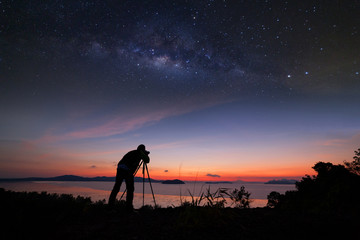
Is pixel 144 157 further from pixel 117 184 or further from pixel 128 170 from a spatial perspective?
pixel 117 184

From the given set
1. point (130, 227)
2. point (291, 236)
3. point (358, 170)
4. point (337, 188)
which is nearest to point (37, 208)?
point (130, 227)

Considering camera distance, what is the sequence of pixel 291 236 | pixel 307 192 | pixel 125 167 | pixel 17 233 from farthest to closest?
pixel 307 192, pixel 125 167, pixel 17 233, pixel 291 236

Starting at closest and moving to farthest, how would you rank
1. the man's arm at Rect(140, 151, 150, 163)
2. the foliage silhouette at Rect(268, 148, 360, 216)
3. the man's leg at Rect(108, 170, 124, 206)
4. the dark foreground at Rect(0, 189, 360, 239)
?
the dark foreground at Rect(0, 189, 360, 239)
the foliage silhouette at Rect(268, 148, 360, 216)
the man's leg at Rect(108, 170, 124, 206)
the man's arm at Rect(140, 151, 150, 163)

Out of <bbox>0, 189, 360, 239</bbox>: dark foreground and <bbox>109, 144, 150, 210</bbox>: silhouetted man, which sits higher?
<bbox>109, 144, 150, 210</bbox>: silhouetted man

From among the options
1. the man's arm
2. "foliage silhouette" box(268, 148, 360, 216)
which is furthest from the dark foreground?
the man's arm

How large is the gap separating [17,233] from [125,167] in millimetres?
3835

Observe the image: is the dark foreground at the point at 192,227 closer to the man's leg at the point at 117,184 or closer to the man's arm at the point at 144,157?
the man's leg at the point at 117,184

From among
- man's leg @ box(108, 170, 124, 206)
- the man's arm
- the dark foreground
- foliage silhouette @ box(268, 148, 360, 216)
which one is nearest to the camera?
the dark foreground

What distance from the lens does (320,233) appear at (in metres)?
3.18

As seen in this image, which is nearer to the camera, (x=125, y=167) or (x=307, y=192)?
(x=125, y=167)

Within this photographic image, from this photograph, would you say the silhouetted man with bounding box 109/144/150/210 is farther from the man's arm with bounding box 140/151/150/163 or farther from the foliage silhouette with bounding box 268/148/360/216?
the foliage silhouette with bounding box 268/148/360/216

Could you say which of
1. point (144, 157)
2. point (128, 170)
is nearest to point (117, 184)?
point (128, 170)

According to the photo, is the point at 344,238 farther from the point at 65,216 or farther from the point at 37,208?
the point at 37,208

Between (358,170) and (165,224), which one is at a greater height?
(358,170)
